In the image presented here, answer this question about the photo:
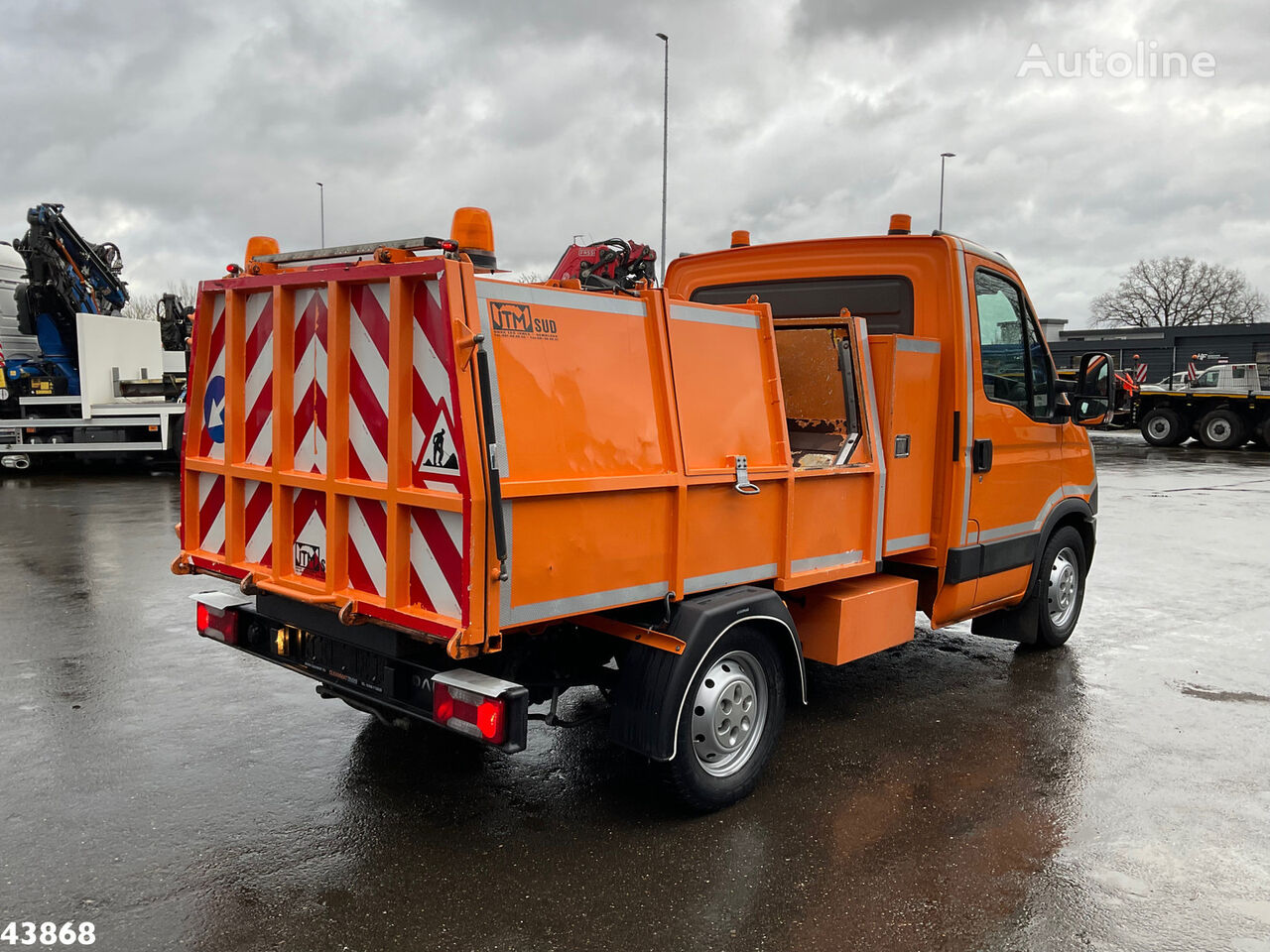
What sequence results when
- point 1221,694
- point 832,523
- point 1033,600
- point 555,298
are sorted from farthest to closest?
point 1033,600 < point 1221,694 < point 832,523 < point 555,298

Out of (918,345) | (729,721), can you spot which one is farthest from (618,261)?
(729,721)

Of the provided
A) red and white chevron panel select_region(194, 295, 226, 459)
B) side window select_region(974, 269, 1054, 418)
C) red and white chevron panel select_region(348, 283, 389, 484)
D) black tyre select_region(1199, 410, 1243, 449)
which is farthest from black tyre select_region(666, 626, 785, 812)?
black tyre select_region(1199, 410, 1243, 449)

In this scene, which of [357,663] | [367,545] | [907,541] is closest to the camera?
[367,545]

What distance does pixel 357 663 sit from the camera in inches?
150

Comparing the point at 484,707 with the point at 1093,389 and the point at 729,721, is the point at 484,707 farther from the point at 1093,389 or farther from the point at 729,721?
the point at 1093,389

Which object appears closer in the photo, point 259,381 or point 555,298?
point 555,298

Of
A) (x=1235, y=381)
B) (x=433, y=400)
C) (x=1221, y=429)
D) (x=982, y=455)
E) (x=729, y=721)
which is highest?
(x=1235, y=381)

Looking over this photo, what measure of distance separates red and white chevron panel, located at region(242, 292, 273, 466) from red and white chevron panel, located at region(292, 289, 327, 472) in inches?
6.7

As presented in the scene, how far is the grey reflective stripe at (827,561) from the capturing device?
443 centimetres

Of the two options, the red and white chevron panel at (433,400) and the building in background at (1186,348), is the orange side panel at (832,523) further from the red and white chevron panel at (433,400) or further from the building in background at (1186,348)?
the building in background at (1186,348)

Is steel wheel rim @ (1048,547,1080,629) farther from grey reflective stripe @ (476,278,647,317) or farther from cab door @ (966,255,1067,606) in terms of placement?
grey reflective stripe @ (476,278,647,317)

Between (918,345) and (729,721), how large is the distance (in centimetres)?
218

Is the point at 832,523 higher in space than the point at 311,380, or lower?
lower

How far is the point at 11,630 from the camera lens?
672cm
